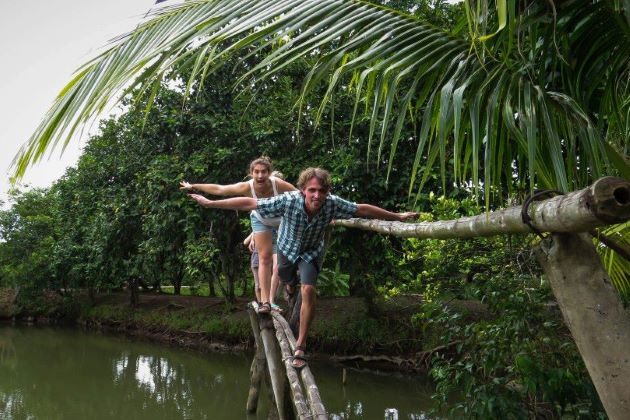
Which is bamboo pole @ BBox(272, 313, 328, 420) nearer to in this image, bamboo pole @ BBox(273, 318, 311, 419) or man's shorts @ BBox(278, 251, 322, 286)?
bamboo pole @ BBox(273, 318, 311, 419)

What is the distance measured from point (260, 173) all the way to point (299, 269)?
2.95 ft

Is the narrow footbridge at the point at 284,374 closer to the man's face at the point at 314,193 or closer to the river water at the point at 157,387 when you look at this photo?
the man's face at the point at 314,193

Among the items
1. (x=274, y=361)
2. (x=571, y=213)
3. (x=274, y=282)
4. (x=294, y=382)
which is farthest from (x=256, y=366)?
(x=571, y=213)

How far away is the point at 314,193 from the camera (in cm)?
335

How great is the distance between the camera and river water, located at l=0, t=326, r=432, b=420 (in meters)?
7.82

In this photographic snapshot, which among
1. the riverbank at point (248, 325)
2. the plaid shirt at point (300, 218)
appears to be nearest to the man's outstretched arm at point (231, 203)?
the plaid shirt at point (300, 218)

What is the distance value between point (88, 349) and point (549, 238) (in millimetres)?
13967

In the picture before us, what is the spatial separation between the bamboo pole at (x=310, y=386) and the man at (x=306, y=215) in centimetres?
20

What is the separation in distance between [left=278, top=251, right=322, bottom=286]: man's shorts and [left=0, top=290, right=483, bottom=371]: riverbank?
15.4ft

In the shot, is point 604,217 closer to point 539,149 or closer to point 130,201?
point 539,149

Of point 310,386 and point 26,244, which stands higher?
point 26,244

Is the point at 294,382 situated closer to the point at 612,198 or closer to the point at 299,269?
the point at 299,269

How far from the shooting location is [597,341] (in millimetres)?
1342

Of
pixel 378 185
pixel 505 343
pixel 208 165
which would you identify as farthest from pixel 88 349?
pixel 505 343
